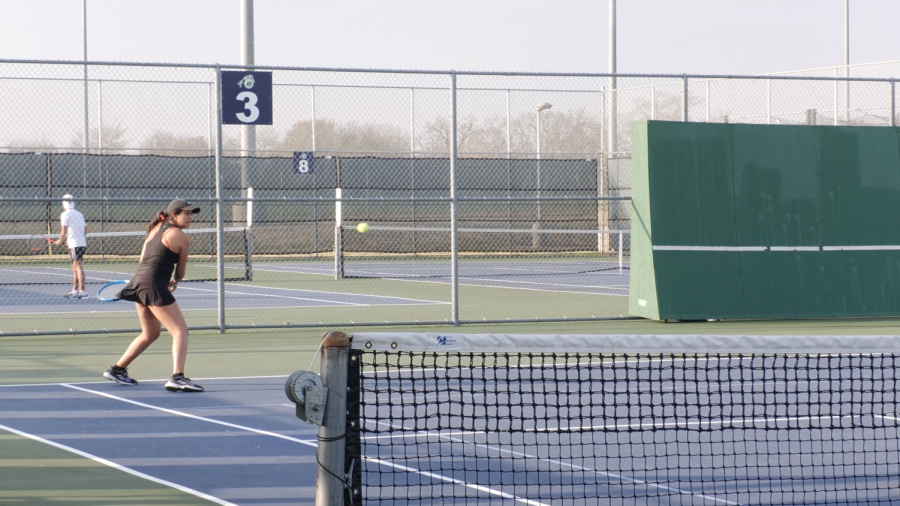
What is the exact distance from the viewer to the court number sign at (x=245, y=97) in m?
12.5

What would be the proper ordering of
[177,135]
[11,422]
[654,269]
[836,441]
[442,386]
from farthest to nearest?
[177,135]
[654,269]
[442,386]
[11,422]
[836,441]

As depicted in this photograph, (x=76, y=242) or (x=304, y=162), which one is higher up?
(x=304, y=162)

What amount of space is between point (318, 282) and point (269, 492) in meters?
16.0

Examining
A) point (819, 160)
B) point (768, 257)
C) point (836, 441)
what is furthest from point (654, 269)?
point (836, 441)

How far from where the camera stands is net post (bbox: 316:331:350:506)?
15.1 ft

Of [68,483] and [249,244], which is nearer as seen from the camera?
[68,483]

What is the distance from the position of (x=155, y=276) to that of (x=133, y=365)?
211 centimetres

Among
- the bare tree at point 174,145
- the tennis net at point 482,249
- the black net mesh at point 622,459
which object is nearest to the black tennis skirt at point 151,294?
the black net mesh at point 622,459

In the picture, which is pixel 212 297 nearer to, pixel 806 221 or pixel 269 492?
pixel 806 221

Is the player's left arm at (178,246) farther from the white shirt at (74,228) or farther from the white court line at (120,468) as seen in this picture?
the white shirt at (74,228)

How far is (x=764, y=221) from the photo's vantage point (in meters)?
14.2

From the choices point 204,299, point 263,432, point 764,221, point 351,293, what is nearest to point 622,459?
point 263,432

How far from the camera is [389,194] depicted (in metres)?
27.1

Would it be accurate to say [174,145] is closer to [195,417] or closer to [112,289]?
[112,289]
